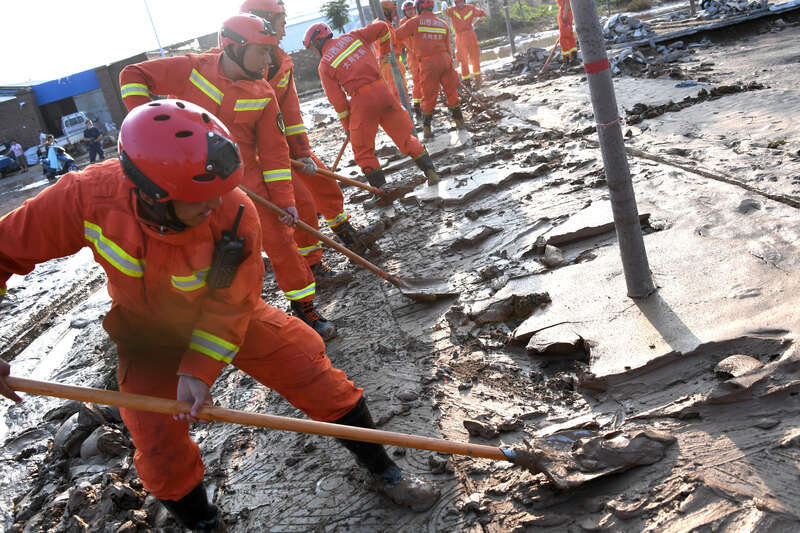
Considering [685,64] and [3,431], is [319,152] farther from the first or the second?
[3,431]

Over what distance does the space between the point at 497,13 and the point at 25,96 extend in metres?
23.7

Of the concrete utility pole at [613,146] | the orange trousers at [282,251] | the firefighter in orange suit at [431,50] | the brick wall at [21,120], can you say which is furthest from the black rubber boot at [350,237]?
the brick wall at [21,120]

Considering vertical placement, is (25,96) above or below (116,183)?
above

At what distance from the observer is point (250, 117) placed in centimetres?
362

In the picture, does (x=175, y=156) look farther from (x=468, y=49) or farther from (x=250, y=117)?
(x=468, y=49)

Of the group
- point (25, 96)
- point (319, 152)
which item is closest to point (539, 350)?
point (319, 152)

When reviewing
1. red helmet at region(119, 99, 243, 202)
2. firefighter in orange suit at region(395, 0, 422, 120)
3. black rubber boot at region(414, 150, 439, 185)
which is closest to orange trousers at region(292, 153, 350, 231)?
black rubber boot at region(414, 150, 439, 185)

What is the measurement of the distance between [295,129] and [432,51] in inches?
169

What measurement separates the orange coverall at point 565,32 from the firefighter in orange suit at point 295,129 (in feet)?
28.7

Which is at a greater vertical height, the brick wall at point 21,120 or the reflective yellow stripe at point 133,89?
the brick wall at point 21,120

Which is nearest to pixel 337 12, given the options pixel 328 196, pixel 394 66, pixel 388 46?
pixel 394 66

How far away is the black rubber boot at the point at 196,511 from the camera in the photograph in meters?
2.25

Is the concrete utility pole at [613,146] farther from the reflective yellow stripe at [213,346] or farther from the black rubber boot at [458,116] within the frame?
the black rubber boot at [458,116]

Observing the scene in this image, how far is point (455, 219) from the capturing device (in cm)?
523
